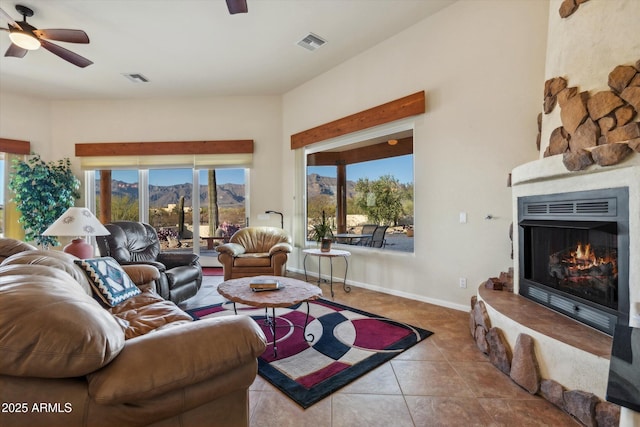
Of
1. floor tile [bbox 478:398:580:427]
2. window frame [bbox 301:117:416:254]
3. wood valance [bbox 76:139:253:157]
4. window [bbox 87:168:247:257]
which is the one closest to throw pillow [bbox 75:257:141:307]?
floor tile [bbox 478:398:580:427]

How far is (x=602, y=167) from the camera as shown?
66.4 inches

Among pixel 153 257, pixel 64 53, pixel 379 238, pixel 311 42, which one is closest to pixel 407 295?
pixel 379 238

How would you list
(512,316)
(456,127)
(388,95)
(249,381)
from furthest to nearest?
(388,95) → (456,127) → (512,316) → (249,381)

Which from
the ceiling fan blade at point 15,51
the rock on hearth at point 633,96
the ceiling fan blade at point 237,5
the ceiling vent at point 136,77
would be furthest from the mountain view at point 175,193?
the rock on hearth at point 633,96

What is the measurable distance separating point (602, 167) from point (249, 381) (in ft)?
7.27

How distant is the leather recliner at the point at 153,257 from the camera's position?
301 centimetres

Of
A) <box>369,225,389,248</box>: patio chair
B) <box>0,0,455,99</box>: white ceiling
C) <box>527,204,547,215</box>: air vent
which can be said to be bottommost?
<box>369,225,389,248</box>: patio chair

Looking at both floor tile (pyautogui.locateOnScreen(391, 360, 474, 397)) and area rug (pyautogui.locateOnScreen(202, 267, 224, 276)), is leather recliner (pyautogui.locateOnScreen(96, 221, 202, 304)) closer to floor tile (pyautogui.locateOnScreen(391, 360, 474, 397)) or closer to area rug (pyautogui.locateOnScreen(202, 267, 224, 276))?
area rug (pyautogui.locateOnScreen(202, 267, 224, 276))

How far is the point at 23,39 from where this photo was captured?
2.93m

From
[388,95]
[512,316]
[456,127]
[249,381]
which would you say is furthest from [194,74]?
[512,316]

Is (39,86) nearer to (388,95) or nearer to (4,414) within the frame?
(388,95)

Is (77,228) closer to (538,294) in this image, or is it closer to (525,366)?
(525,366)

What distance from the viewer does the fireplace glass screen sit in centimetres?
172

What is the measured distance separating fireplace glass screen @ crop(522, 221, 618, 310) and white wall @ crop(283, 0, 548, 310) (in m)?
0.57
